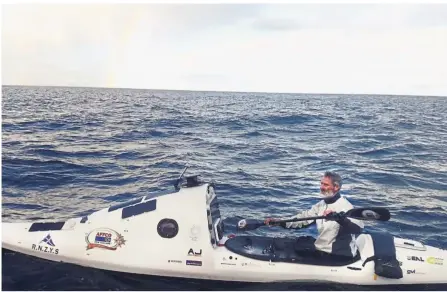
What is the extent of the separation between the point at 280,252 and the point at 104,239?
3.36 meters

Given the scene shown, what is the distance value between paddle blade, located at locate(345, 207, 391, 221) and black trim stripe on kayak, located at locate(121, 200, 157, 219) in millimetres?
3599

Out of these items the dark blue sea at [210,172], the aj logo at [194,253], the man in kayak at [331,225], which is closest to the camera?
the man in kayak at [331,225]

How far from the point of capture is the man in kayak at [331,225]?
292 inches

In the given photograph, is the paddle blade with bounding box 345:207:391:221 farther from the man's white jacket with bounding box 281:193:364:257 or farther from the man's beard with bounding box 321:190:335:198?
the man's beard with bounding box 321:190:335:198

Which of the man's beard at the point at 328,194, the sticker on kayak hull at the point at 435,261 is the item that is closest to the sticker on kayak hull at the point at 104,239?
the man's beard at the point at 328,194

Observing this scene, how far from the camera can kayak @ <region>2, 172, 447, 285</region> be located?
303 inches

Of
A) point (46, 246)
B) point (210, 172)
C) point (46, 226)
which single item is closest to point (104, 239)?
point (46, 246)

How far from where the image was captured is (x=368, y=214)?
707 centimetres

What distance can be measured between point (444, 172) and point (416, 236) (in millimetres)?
8053

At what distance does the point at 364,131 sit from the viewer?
29609 mm

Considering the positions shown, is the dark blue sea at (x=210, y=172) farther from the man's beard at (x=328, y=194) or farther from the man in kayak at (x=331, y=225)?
the man's beard at (x=328, y=194)

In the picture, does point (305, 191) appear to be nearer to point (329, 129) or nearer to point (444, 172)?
point (444, 172)

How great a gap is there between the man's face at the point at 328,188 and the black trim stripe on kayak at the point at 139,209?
3.18 meters


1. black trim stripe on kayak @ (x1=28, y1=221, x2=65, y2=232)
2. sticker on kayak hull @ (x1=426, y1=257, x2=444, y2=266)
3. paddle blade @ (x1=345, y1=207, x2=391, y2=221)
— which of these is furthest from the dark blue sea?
paddle blade @ (x1=345, y1=207, x2=391, y2=221)
